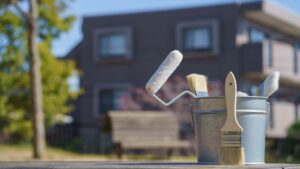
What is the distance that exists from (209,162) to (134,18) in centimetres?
2297

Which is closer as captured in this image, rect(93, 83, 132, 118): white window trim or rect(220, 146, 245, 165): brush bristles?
rect(220, 146, 245, 165): brush bristles

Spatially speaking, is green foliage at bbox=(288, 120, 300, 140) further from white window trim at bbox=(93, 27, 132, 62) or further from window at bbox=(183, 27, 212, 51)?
white window trim at bbox=(93, 27, 132, 62)

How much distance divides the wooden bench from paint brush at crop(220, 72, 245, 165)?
44.3ft

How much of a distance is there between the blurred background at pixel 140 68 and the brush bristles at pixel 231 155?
14311 mm

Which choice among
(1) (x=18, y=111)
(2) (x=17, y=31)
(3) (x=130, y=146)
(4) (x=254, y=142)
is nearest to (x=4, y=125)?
(1) (x=18, y=111)

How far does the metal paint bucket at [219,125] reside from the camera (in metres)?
3.78

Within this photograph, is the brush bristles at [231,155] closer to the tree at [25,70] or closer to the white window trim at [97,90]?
the tree at [25,70]

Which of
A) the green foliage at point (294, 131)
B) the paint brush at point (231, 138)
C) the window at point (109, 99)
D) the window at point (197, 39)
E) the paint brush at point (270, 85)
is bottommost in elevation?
the green foliage at point (294, 131)

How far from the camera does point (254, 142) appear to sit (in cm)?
390

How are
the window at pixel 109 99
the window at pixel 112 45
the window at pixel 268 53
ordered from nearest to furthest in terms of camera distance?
the window at pixel 268 53, the window at pixel 112 45, the window at pixel 109 99

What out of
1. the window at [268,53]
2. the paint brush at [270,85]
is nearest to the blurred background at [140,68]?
the window at [268,53]

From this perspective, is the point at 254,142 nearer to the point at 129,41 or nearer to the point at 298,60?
the point at 129,41

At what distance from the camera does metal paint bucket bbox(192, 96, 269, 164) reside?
3.78 m

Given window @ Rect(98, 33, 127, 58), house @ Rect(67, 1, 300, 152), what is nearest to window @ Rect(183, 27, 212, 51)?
house @ Rect(67, 1, 300, 152)
